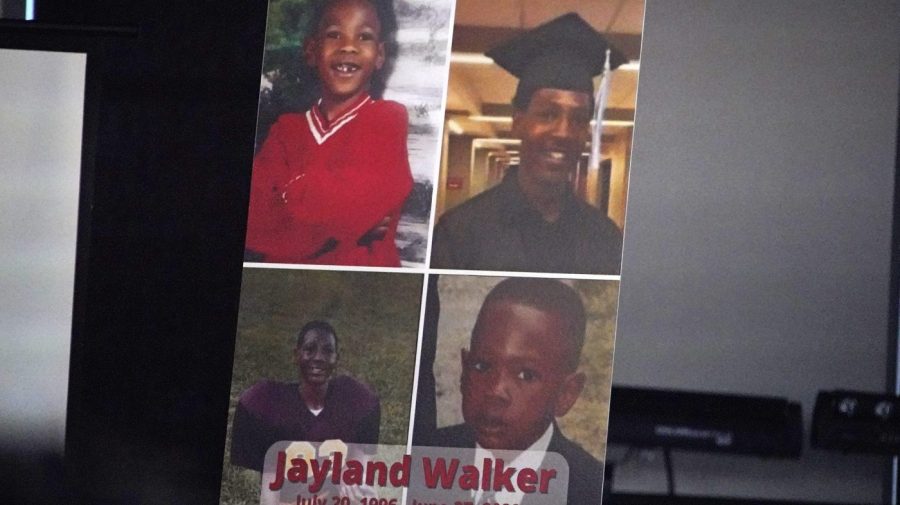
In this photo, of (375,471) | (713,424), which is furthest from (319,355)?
(713,424)

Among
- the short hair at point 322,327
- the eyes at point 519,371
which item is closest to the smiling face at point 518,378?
the eyes at point 519,371

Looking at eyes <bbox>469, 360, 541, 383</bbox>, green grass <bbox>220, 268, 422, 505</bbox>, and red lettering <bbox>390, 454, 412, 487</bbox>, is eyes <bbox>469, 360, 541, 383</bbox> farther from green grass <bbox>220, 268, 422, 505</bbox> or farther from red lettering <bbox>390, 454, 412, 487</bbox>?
Answer: red lettering <bbox>390, 454, 412, 487</bbox>

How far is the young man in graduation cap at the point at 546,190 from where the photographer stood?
8.24 feet

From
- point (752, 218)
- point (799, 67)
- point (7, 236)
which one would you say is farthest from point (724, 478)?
point (7, 236)

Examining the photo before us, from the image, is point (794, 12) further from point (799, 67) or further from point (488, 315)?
point (488, 315)

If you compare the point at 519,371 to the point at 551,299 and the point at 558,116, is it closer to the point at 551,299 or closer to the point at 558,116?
the point at 551,299

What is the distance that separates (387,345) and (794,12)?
1714 mm

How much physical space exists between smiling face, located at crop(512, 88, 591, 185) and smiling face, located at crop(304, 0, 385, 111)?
442 millimetres

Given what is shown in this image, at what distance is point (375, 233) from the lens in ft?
8.42

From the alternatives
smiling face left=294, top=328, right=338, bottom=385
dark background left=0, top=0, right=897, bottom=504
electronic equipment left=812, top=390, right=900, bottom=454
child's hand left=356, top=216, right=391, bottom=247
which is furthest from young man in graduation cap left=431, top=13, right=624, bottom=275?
electronic equipment left=812, top=390, right=900, bottom=454

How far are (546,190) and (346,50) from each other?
2.24ft

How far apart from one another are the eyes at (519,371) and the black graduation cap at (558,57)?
71 cm

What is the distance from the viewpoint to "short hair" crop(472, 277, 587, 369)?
250 cm

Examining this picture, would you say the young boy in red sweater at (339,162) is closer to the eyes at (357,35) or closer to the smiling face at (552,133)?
the eyes at (357,35)
